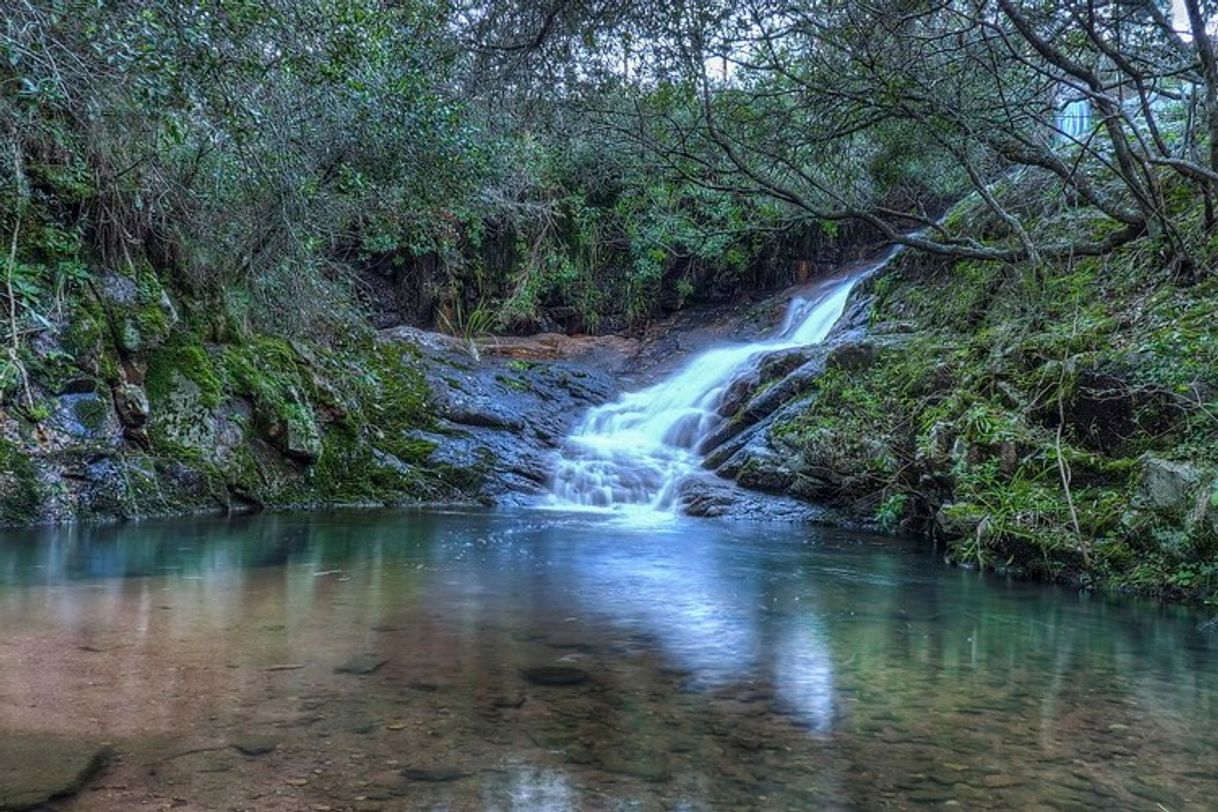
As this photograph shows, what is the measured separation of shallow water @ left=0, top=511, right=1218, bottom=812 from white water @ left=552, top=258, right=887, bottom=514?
4849mm

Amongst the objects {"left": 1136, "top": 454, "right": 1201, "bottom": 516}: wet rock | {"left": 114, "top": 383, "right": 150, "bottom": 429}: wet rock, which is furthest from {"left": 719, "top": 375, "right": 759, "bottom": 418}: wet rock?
{"left": 114, "top": 383, "right": 150, "bottom": 429}: wet rock

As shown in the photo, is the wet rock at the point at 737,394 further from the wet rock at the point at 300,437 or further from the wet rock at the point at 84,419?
the wet rock at the point at 84,419

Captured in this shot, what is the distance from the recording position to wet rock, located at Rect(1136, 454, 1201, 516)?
5227 millimetres

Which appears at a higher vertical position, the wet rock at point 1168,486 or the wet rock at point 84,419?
the wet rock at point 84,419

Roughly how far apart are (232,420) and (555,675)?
712 centimetres

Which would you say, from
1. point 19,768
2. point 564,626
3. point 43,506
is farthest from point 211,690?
point 43,506

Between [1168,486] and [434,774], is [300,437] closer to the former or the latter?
[434,774]

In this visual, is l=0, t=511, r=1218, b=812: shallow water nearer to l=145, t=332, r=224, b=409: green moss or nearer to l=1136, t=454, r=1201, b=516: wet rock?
l=1136, t=454, r=1201, b=516: wet rock

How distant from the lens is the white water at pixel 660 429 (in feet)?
35.9

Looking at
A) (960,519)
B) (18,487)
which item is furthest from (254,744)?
(18,487)

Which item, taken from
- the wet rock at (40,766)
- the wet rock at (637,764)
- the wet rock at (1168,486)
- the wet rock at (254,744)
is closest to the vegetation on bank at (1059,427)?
the wet rock at (1168,486)

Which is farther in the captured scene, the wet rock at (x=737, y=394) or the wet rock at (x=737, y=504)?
the wet rock at (x=737, y=394)

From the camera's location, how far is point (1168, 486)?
5375 mm

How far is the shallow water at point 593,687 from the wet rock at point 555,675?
53mm
